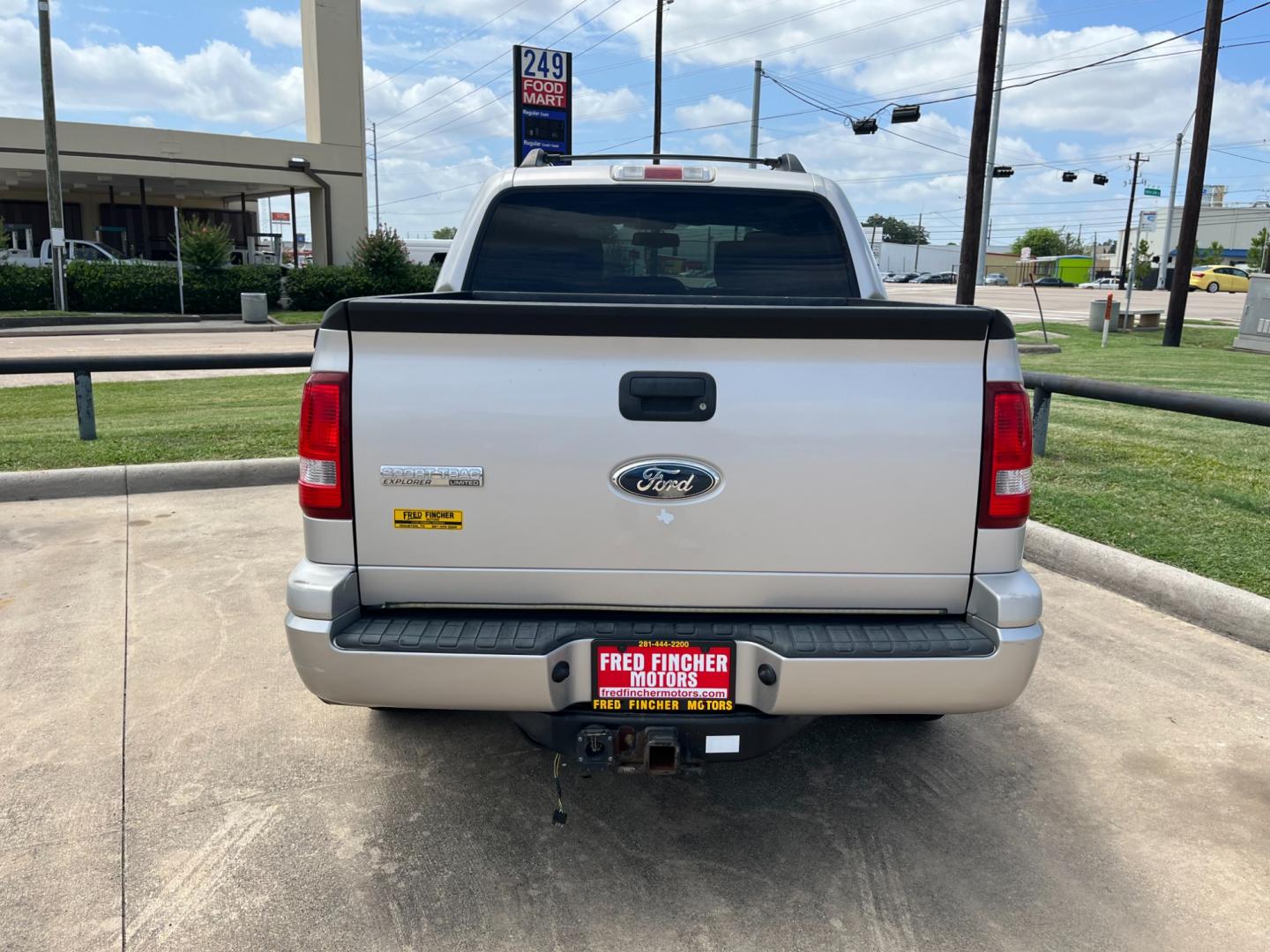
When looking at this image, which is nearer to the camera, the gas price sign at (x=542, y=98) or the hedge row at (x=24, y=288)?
the gas price sign at (x=542, y=98)

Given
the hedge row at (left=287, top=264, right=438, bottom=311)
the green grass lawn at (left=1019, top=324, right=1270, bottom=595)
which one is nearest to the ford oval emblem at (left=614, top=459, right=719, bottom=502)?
the green grass lawn at (left=1019, top=324, right=1270, bottom=595)

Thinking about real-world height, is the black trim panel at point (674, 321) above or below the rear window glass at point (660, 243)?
below

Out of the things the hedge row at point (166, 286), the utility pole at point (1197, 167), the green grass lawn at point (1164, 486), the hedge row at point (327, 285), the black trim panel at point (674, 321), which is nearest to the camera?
the black trim panel at point (674, 321)

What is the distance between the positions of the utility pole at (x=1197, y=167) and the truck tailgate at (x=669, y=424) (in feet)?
71.6

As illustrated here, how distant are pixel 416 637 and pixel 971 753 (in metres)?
2.22

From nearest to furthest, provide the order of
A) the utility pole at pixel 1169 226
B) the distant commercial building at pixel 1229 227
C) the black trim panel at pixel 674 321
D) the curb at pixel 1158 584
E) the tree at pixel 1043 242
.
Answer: the black trim panel at pixel 674 321 < the curb at pixel 1158 584 < the utility pole at pixel 1169 226 < the distant commercial building at pixel 1229 227 < the tree at pixel 1043 242

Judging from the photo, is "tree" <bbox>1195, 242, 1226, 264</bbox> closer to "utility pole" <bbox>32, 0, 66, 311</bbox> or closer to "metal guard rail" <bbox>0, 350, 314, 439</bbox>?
"utility pole" <bbox>32, 0, 66, 311</bbox>

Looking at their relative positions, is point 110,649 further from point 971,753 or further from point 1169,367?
point 1169,367

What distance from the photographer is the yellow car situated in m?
57.2

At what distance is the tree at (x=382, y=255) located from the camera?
3177 centimetres

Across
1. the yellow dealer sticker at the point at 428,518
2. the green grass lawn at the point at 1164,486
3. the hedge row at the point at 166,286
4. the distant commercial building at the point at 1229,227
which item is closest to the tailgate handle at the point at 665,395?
the yellow dealer sticker at the point at 428,518

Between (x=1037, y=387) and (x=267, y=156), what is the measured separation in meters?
34.2

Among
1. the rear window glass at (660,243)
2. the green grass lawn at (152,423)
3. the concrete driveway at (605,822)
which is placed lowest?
the concrete driveway at (605,822)

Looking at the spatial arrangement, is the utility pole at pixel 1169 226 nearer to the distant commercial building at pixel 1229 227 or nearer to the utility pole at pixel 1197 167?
the utility pole at pixel 1197 167
